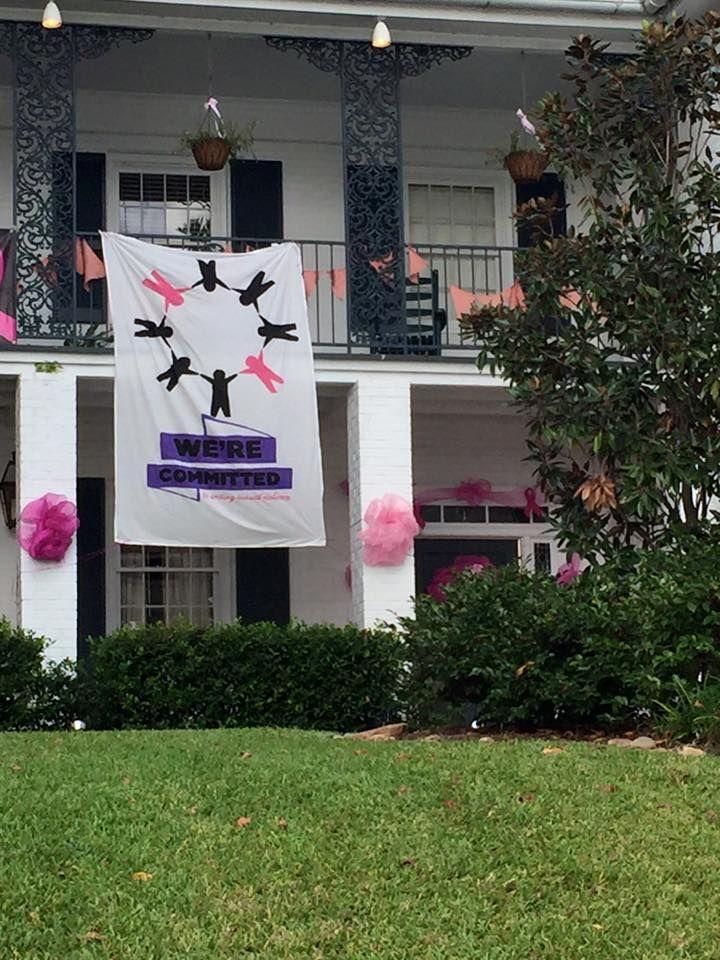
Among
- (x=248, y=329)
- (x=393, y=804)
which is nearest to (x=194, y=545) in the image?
→ (x=248, y=329)

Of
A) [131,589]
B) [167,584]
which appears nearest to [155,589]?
[167,584]

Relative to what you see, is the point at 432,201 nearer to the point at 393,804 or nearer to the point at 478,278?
the point at 478,278

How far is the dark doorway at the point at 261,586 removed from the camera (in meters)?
15.8

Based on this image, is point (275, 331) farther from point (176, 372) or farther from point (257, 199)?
point (257, 199)

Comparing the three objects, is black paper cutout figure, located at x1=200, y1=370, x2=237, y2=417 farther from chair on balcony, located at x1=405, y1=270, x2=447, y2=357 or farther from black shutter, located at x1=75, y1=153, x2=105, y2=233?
black shutter, located at x1=75, y1=153, x2=105, y2=233

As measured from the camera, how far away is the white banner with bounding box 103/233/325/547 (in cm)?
1329

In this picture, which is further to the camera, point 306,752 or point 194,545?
point 194,545

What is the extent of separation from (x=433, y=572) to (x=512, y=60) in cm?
515

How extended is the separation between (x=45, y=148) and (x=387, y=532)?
4.49 metres

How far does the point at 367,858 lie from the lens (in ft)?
20.4

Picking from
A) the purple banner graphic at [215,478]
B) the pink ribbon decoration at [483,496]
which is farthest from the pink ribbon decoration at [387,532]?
the pink ribbon decoration at [483,496]

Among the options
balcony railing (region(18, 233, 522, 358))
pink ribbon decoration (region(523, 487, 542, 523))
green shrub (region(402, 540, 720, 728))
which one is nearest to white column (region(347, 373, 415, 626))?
balcony railing (region(18, 233, 522, 358))

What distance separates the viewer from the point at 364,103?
14.8 meters

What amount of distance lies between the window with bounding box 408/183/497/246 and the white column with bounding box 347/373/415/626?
109 inches
